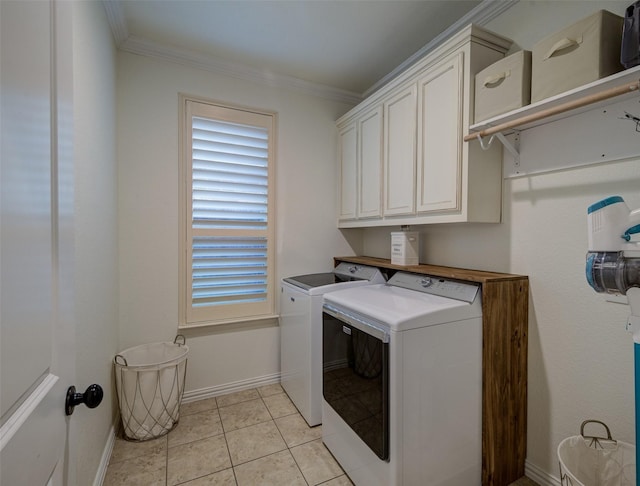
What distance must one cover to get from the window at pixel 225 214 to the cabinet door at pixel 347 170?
0.66m

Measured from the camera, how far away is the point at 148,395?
1.93 metres

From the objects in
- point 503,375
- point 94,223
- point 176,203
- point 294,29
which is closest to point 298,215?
point 176,203

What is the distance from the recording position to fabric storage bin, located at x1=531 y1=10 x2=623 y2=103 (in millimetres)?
1162

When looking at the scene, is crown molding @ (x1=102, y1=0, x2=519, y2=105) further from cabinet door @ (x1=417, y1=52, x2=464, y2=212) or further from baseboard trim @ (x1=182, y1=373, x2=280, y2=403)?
baseboard trim @ (x1=182, y1=373, x2=280, y2=403)

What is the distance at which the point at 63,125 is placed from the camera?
26.5 inches

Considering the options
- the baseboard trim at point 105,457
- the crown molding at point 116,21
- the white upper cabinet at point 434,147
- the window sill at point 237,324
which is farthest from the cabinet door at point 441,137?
the baseboard trim at point 105,457

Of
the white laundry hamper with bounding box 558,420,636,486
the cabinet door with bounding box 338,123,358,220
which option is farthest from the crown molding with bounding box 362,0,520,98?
the white laundry hamper with bounding box 558,420,636,486

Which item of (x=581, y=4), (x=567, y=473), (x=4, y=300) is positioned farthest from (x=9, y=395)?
(x=581, y=4)

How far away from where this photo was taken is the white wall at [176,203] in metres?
2.21

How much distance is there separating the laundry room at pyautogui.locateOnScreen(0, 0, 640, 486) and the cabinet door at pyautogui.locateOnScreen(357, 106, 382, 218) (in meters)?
0.05

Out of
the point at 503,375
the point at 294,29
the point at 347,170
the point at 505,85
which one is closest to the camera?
the point at 505,85

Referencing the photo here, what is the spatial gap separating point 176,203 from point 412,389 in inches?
81.2

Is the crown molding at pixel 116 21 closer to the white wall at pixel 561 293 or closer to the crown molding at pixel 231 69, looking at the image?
the crown molding at pixel 231 69

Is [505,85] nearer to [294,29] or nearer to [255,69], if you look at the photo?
[294,29]
